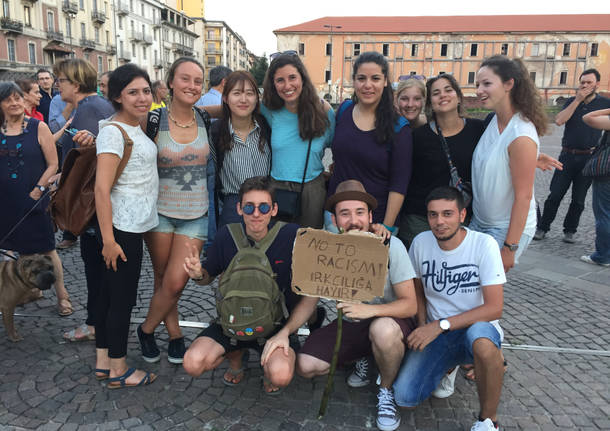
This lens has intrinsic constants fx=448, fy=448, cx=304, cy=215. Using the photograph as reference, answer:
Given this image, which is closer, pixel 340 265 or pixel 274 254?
pixel 340 265

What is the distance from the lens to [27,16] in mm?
39719

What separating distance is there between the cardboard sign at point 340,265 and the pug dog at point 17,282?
95.9 inches

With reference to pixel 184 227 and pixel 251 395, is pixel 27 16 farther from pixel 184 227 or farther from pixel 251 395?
pixel 251 395

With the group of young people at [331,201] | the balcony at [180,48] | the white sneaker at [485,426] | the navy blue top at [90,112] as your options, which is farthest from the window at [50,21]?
the white sneaker at [485,426]

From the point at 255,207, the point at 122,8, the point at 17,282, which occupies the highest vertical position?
the point at 122,8

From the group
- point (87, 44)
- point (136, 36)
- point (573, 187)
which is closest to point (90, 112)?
point (573, 187)

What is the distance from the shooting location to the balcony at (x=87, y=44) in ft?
154

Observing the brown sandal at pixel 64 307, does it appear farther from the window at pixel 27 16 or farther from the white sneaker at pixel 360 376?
the window at pixel 27 16

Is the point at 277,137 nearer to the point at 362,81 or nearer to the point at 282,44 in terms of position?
the point at 362,81

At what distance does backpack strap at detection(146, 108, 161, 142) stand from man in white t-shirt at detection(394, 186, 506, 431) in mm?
1887

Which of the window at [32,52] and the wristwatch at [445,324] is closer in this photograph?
the wristwatch at [445,324]

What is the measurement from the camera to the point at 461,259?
2.86 m

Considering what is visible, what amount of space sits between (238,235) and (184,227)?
1.48 feet

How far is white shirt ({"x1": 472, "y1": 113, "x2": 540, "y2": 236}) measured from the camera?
9.58 ft
